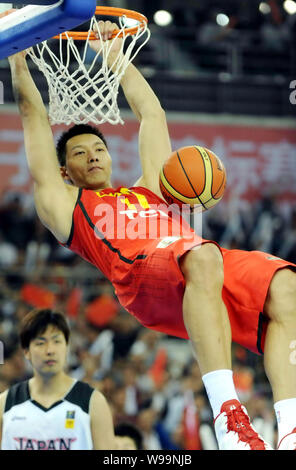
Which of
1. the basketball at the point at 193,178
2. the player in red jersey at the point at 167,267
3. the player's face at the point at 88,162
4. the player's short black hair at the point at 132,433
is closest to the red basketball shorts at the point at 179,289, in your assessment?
the player in red jersey at the point at 167,267

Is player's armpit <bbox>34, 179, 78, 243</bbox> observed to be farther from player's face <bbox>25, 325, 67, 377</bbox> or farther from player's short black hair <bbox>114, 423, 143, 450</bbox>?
player's short black hair <bbox>114, 423, 143, 450</bbox>

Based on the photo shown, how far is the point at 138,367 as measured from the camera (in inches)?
433

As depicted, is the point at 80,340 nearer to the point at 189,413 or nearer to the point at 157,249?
the point at 189,413

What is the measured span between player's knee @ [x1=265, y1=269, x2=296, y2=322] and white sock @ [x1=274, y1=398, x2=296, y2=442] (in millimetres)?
493

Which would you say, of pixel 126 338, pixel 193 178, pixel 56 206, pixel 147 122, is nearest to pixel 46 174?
pixel 56 206

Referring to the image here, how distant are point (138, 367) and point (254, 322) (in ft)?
21.2

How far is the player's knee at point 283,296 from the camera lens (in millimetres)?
4539

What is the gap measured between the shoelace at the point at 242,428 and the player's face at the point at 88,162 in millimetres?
2078

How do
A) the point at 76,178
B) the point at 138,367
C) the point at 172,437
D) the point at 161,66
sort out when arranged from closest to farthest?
the point at 76,178
the point at 172,437
the point at 138,367
the point at 161,66

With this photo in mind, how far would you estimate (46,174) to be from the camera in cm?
513

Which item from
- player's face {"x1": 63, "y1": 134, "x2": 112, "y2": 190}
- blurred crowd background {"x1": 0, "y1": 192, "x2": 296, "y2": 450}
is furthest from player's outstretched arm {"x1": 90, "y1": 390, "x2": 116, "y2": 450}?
blurred crowd background {"x1": 0, "y1": 192, "x2": 296, "y2": 450}

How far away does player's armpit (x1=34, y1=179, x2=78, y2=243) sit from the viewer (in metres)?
5.12

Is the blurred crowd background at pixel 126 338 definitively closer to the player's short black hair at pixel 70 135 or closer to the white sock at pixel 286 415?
the player's short black hair at pixel 70 135
